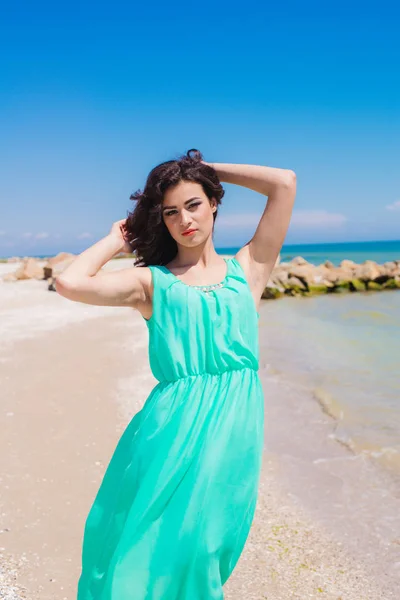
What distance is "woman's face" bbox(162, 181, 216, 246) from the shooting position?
2.44m

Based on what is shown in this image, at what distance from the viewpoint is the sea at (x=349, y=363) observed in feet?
20.7

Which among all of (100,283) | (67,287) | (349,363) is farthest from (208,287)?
(349,363)

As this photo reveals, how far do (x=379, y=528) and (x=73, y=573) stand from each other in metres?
2.13

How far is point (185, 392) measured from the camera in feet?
7.55

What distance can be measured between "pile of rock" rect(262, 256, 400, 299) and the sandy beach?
42.7ft

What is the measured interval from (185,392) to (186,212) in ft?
2.34

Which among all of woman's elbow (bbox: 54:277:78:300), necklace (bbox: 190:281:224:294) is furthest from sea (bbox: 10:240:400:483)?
woman's elbow (bbox: 54:277:78:300)

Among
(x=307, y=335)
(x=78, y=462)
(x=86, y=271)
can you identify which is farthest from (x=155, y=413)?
(x=307, y=335)

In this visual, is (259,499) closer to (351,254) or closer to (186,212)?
(186,212)

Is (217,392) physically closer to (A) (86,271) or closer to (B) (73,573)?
(A) (86,271)

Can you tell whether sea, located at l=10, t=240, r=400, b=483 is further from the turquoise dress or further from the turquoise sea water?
the turquoise sea water

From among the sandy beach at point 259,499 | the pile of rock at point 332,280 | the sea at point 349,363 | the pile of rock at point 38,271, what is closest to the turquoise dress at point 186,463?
the sandy beach at point 259,499

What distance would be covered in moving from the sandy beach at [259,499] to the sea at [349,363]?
28cm

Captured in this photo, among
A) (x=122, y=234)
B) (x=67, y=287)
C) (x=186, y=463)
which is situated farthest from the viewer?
(x=122, y=234)
